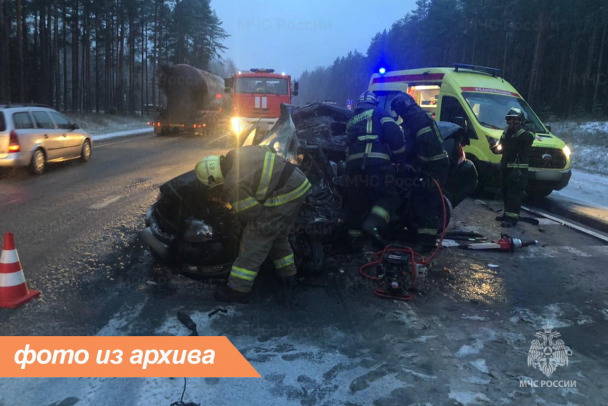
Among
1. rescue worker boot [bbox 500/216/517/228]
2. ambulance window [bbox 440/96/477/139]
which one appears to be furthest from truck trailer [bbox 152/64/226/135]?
rescue worker boot [bbox 500/216/517/228]

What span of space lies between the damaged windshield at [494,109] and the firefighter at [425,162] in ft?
13.5

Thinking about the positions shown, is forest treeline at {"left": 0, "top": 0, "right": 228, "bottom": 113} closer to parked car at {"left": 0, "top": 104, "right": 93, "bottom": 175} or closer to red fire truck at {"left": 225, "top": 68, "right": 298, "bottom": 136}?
red fire truck at {"left": 225, "top": 68, "right": 298, "bottom": 136}

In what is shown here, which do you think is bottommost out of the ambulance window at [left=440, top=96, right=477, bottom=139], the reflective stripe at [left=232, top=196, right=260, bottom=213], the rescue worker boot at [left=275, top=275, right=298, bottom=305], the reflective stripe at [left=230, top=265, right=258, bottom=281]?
the rescue worker boot at [left=275, top=275, right=298, bottom=305]

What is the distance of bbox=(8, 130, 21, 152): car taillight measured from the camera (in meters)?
9.96

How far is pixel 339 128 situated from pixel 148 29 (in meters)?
47.2

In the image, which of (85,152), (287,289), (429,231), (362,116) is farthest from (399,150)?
(85,152)

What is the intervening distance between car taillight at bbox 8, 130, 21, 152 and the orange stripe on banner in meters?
8.15

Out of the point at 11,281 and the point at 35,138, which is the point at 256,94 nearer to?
the point at 35,138

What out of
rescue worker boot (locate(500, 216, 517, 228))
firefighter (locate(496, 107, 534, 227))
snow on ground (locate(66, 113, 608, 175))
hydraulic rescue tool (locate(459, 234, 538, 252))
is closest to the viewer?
hydraulic rescue tool (locate(459, 234, 538, 252))

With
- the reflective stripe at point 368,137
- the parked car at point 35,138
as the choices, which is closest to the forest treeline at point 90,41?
the parked car at point 35,138

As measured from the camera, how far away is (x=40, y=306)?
12.6ft

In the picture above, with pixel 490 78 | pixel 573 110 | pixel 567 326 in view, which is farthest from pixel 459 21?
pixel 567 326

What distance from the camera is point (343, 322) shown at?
3711 millimetres

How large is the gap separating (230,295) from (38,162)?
344 inches
